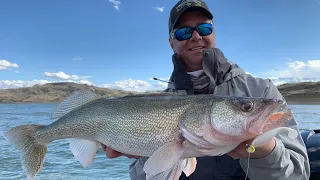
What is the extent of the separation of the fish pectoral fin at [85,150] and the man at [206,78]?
0.67 feet

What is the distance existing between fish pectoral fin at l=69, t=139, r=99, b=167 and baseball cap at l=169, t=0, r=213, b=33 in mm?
1884

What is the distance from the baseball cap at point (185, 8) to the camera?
164 inches

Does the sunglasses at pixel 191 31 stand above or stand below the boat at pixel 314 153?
above

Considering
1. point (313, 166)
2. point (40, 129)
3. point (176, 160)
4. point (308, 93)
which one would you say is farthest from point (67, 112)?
point (308, 93)

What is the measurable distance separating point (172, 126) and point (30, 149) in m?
2.15

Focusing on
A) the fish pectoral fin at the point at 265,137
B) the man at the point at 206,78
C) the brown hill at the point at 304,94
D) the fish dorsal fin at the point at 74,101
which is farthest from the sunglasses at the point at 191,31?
the brown hill at the point at 304,94

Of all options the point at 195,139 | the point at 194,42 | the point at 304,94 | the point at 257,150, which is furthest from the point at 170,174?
the point at 304,94

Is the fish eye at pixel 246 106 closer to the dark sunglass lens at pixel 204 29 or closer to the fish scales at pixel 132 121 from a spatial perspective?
the fish scales at pixel 132 121

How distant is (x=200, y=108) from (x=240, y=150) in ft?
1.75

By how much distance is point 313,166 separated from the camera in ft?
15.6

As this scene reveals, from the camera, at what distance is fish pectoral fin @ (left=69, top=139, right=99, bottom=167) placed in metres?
3.85

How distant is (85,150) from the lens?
3885 mm

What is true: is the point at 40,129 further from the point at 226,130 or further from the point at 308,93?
the point at 308,93

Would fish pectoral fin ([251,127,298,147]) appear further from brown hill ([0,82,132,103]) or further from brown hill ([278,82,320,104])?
brown hill ([0,82,132,103])
